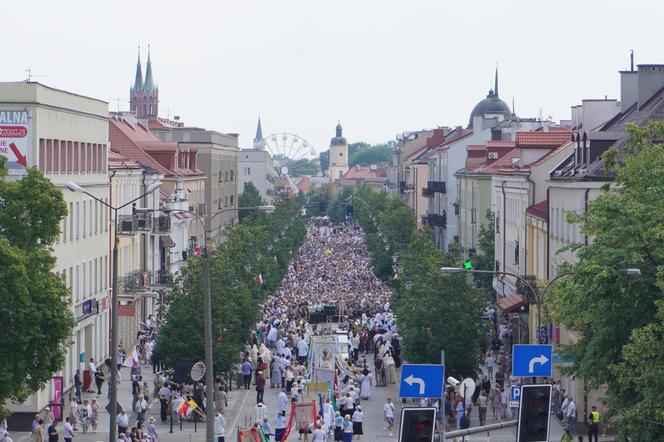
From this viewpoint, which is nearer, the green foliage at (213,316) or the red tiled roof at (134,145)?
the green foliage at (213,316)

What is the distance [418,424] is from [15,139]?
26464mm

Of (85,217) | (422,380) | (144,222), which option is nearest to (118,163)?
(144,222)

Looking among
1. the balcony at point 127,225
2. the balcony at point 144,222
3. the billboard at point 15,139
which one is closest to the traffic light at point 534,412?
the billboard at point 15,139

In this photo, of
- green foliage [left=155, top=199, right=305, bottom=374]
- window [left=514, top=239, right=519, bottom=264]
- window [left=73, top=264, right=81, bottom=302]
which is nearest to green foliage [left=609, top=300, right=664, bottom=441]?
green foliage [left=155, top=199, right=305, bottom=374]

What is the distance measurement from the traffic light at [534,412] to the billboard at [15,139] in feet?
83.2

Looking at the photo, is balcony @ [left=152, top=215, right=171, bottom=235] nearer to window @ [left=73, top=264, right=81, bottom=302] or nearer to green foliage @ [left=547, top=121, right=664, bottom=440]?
window @ [left=73, top=264, right=81, bottom=302]

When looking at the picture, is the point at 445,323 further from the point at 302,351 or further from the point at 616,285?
the point at 616,285

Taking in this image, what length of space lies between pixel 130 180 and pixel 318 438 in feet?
113

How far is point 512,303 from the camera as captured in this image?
59.4 meters

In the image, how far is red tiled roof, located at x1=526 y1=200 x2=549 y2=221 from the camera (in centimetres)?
5644

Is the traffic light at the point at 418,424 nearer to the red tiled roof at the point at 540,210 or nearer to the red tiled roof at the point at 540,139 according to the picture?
the red tiled roof at the point at 540,210

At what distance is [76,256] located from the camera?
5331 cm

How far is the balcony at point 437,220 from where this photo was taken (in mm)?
112775

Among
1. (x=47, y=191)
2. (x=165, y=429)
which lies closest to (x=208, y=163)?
(x=165, y=429)
